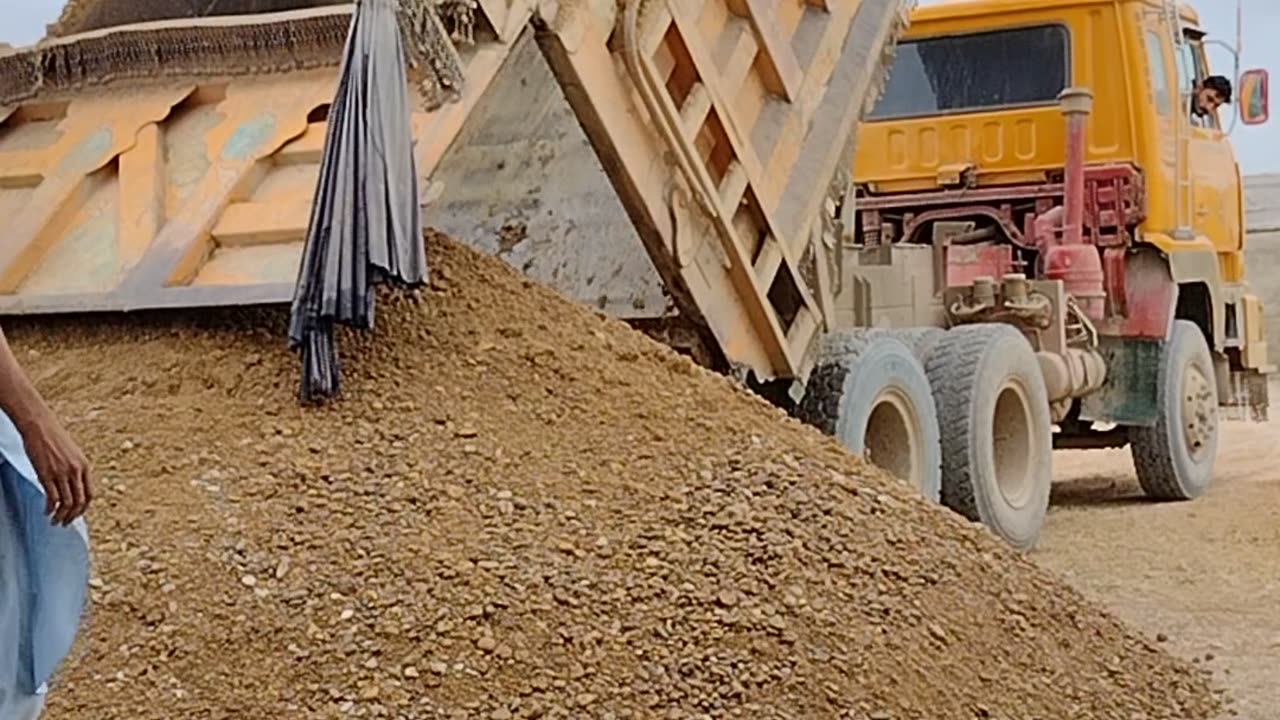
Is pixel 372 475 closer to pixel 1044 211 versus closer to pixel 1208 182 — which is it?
pixel 1044 211

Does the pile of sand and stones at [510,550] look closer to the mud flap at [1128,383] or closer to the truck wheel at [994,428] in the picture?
the truck wheel at [994,428]

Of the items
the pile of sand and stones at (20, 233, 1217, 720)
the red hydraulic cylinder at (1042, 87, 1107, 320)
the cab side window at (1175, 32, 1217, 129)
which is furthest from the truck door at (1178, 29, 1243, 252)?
the pile of sand and stones at (20, 233, 1217, 720)

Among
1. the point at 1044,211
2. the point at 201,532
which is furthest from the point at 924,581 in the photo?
the point at 1044,211

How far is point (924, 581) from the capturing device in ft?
13.6

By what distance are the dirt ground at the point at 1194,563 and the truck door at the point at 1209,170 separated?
1305mm

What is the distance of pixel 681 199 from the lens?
543 cm

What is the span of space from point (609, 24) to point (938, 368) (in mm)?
2269

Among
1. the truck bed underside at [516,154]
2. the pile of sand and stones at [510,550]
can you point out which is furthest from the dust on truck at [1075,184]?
the pile of sand and stones at [510,550]

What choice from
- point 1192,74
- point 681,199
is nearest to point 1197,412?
point 1192,74

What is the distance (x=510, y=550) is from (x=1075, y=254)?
4942 millimetres

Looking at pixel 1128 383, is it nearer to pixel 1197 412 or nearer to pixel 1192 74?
pixel 1197 412

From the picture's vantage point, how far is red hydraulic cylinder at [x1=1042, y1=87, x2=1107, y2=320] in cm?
802

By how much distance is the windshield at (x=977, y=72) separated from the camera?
8508 mm

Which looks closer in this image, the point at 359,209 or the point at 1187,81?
the point at 359,209
